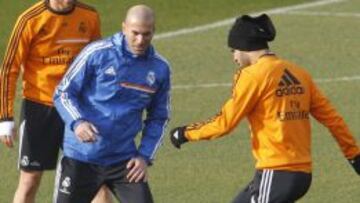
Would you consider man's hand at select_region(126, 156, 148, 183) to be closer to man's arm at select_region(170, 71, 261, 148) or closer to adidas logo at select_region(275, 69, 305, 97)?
man's arm at select_region(170, 71, 261, 148)

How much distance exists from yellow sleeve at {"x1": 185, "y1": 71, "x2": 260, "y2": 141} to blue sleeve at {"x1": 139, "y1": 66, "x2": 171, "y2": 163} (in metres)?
0.49

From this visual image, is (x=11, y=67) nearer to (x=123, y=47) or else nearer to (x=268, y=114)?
(x=123, y=47)

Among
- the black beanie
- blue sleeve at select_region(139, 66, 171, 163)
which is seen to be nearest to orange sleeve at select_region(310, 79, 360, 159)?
the black beanie

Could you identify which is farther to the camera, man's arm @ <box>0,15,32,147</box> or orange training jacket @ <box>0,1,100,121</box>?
orange training jacket @ <box>0,1,100,121</box>

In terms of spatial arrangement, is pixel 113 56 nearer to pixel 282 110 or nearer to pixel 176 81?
pixel 282 110

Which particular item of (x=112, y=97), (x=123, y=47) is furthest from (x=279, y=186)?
(x=123, y=47)

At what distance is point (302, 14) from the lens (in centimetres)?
2348

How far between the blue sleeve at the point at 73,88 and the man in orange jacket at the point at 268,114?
77cm

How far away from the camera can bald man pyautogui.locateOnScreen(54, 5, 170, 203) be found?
36.3ft

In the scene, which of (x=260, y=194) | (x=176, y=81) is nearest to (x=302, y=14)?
(x=176, y=81)

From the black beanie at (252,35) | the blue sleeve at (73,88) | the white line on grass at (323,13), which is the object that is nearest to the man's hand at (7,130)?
the blue sleeve at (73,88)

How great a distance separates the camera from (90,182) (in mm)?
11289

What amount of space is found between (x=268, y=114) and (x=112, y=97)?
1195 mm

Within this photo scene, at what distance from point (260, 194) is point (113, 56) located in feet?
4.94
